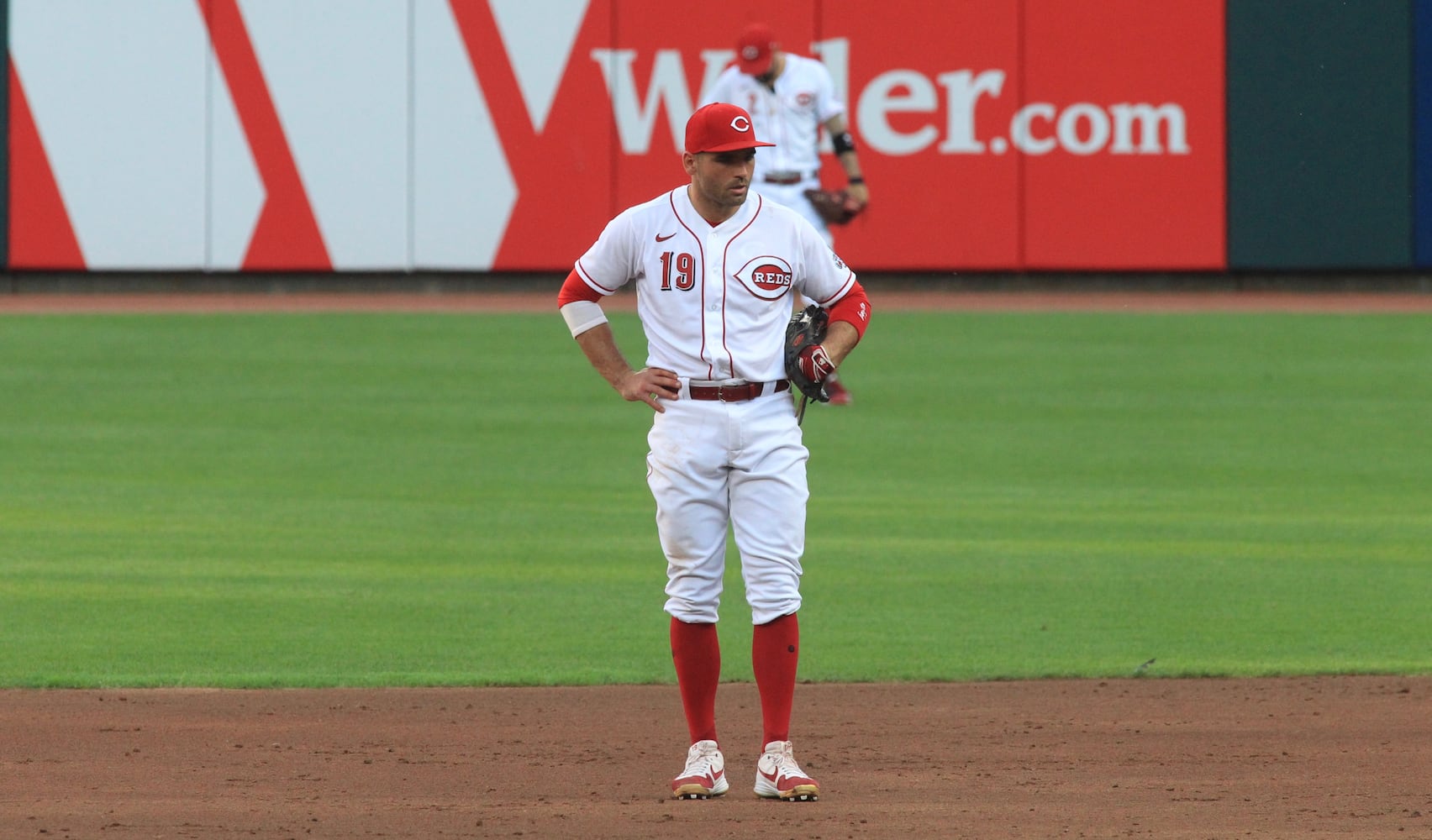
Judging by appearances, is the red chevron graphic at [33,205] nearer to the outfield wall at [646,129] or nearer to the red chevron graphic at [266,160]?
the outfield wall at [646,129]

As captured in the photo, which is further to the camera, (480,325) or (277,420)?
(480,325)

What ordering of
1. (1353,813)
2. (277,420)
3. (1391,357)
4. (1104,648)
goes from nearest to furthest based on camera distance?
(1353,813), (1104,648), (277,420), (1391,357)

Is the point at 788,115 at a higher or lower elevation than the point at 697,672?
higher

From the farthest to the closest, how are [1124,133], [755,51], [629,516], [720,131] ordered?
[1124,133], [755,51], [629,516], [720,131]

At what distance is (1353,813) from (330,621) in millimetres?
4112

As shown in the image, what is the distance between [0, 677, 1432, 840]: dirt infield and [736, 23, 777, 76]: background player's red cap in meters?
7.15

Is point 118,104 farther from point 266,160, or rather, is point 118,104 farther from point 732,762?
point 732,762

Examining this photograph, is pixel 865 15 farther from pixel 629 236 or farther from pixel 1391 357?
pixel 629 236

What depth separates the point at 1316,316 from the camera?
1931 centimetres

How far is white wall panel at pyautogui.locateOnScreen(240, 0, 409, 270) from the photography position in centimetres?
2098

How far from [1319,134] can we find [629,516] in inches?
529

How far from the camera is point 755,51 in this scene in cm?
1339

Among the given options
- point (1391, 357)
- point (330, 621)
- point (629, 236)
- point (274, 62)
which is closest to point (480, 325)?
point (274, 62)

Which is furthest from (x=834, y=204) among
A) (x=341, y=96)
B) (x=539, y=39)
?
(x=341, y=96)
